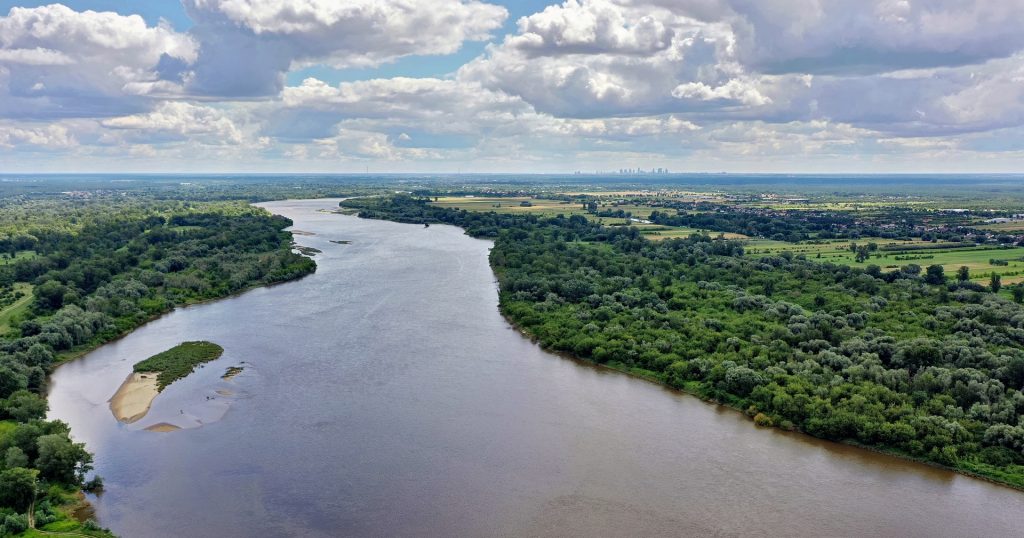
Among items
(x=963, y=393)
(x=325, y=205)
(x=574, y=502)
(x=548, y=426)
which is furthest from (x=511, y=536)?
(x=325, y=205)

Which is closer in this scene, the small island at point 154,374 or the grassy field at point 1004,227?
the small island at point 154,374

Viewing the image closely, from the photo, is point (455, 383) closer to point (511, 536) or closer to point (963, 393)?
point (511, 536)

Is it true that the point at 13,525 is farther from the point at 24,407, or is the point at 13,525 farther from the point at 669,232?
the point at 669,232

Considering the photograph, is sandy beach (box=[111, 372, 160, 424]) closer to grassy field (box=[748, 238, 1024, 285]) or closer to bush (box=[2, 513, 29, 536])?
bush (box=[2, 513, 29, 536])

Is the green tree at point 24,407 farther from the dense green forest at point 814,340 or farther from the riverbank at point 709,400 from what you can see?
the dense green forest at point 814,340

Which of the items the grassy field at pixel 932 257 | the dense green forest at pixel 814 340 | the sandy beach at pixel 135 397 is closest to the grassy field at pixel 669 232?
the grassy field at pixel 932 257

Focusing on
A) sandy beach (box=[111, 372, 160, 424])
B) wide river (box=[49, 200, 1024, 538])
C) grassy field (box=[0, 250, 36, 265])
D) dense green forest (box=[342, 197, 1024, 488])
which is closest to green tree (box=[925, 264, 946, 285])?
dense green forest (box=[342, 197, 1024, 488])

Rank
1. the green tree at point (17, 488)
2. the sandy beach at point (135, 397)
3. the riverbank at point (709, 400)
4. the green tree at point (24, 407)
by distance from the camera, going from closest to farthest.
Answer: the green tree at point (17, 488), the riverbank at point (709, 400), the green tree at point (24, 407), the sandy beach at point (135, 397)
